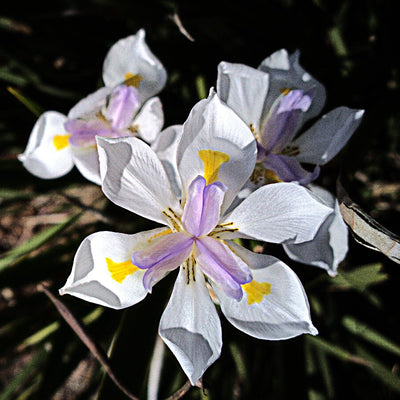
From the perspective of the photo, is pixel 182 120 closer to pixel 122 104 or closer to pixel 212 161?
pixel 122 104

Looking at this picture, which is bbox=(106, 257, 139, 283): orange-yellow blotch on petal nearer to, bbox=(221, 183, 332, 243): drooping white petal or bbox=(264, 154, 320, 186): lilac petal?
bbox=(221, 183, 332, 243): drooping white petal

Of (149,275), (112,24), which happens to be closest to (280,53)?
(149,275)

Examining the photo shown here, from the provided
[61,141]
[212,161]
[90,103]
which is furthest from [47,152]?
[212,161]

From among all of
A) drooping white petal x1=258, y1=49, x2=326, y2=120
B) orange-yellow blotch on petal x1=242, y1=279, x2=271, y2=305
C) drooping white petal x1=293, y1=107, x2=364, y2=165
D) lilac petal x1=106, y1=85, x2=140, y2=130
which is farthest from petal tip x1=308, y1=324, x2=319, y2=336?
lilac petal x1=106, y1=85, x2=140, y2=130

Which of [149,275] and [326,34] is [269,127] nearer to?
[149,275]

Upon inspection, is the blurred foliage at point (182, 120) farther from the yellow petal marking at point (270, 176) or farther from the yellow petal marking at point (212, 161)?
the yellow petal marking at point (212, 161)

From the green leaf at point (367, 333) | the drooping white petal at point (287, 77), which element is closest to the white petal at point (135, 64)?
the drooping white petal at point (287, 77)

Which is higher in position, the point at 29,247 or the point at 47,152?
the point at 47,152
